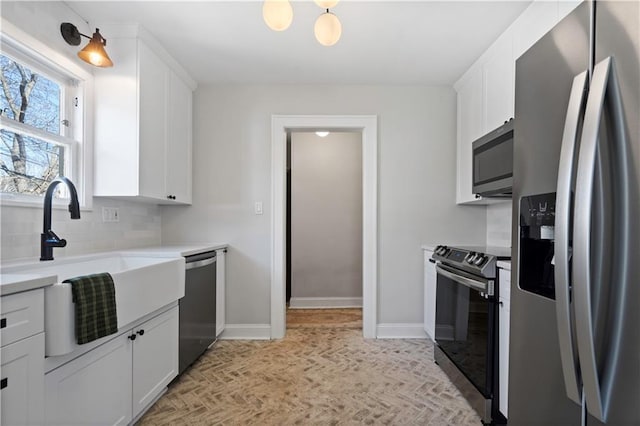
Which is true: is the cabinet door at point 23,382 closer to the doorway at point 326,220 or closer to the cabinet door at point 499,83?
the cabinet door at point 499,83

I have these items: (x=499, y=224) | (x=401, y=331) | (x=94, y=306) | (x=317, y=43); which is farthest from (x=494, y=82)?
(x=94, y=306)

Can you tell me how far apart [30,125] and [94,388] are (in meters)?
1.45

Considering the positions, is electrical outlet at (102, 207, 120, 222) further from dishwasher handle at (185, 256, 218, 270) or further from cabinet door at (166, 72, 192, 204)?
dishwasher handle at (185, 256, 218, 270)

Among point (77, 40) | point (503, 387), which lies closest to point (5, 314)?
point (77, 40)

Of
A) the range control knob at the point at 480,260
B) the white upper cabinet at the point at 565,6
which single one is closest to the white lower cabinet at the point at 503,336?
the range control knob at the point at 480,260

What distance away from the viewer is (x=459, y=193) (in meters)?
3.04

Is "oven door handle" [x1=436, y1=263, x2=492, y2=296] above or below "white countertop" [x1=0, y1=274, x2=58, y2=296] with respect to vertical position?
below

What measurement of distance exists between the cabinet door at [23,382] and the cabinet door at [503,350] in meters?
1.92

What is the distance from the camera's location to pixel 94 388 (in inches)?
54.1

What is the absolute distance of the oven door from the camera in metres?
1.74

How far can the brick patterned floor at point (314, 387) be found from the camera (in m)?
1.83

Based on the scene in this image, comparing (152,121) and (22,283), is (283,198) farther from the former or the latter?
(22,283)

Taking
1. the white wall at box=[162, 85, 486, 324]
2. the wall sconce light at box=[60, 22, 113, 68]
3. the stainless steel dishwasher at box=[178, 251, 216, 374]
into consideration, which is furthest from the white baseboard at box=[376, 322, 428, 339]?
the wall sconce light at box=[60, 22, 113, 68]

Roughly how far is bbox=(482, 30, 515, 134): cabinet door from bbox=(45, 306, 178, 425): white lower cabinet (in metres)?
2.54
